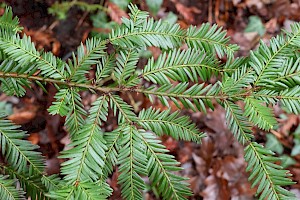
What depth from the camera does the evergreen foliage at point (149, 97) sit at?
0.87 meters

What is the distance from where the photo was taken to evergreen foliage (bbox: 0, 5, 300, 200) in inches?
34.1

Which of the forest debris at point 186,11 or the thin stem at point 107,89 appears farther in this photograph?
the forest debris at point 186,11

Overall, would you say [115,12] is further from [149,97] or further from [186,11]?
[149,97]

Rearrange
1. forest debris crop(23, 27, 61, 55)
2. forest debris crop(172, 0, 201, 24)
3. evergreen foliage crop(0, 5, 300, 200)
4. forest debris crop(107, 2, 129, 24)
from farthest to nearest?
forest debris crop(172, 0, 201, 24), forest debris crop(107, 2, 129, 24), forest debris crop(23, 27, 61, 55), evergreen foliage crop(0, 5, 300, 200)

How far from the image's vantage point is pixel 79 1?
98.0 inches

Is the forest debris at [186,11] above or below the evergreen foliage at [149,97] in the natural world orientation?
below

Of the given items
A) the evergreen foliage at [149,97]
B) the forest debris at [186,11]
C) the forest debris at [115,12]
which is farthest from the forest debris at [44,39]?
the evergreen foliage at [149,97]

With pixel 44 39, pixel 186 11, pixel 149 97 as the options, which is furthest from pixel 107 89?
pixel 186 11

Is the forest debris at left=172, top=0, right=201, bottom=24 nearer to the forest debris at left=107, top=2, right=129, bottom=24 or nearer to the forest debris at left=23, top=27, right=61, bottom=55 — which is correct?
the forest debris at left=107, top=2, right=129, bottom=24

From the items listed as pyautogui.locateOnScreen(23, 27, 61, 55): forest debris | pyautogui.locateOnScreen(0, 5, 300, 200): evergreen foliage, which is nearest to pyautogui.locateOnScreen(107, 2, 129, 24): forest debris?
pyautogui.locateOnScreen(23, 27, 61, 55): forest debris

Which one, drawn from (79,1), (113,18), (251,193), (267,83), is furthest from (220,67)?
(79,1)

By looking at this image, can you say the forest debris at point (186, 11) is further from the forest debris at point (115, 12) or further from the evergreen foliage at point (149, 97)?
the evergreen foliage at point (149, 97)

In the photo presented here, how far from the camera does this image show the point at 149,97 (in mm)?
944

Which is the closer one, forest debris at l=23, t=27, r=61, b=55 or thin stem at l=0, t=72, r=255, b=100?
thin stem at l=0, t=72, r=255, b=100
